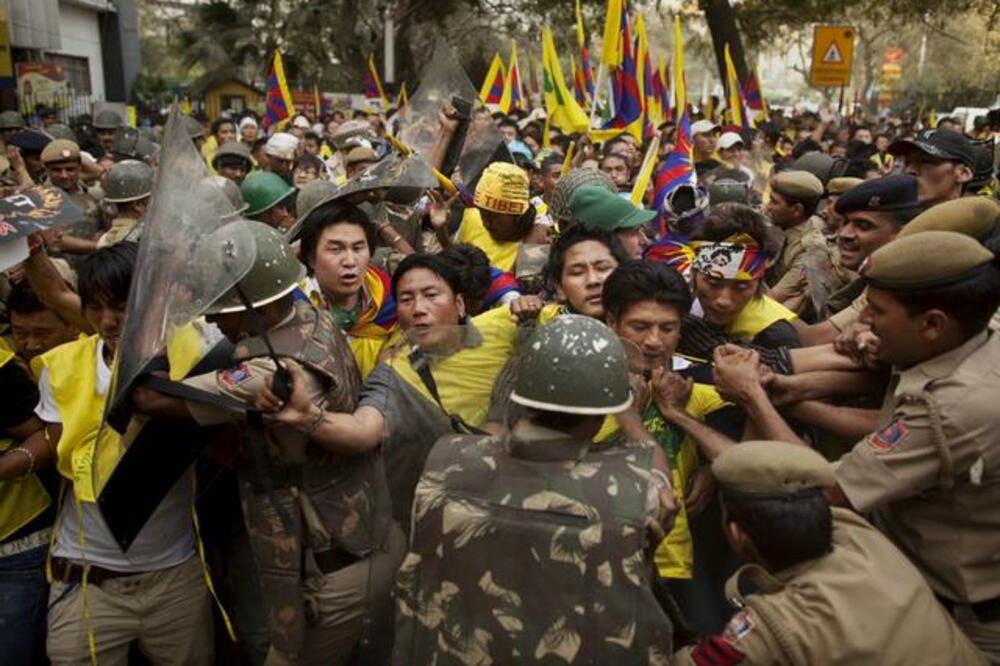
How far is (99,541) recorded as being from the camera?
2953 mm

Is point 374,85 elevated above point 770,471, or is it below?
above

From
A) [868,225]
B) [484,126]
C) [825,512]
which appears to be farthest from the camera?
[484,126]

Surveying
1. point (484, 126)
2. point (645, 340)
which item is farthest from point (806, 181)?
point (645, 340)

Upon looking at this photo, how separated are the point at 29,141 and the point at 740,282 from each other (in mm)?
8001

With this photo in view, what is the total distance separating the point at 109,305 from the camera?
9.43 ft

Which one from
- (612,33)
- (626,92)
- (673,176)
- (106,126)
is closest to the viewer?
(673,176)

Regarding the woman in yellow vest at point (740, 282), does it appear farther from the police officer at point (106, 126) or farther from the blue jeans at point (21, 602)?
the police officer at point (106, 126)

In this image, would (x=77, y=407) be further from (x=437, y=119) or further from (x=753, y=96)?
(x=753, y=96)

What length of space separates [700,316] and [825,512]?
1.51 metres

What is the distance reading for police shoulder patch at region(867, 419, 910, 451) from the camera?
235 centimetres

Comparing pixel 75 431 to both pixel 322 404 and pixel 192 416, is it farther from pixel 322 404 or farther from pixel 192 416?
pixel 322 404

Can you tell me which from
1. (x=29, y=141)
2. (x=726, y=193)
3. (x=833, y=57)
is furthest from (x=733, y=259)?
(x=833, y=57)

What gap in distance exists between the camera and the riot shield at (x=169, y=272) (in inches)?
86.0

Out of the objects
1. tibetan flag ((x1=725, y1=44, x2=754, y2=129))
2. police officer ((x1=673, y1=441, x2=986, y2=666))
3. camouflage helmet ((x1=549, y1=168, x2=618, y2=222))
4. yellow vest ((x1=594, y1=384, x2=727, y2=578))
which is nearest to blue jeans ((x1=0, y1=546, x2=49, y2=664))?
yellow vest ((x1=594, y1=384, x2=727, y2=578))
